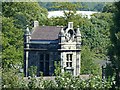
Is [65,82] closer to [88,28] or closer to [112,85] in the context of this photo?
[112,85]

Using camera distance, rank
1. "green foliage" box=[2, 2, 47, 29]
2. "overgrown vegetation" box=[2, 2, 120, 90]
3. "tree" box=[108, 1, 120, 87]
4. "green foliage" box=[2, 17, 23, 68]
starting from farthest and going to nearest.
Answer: "green foliage" box=[2, 2, 47, 29]
"green foliage" box=[2, 17, 23, 68]
"overgrown vegetation" box=[2, 2, 120, 90]
"tree" box=[108, 1, 120, 87]

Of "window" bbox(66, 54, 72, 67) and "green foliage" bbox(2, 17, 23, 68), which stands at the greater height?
"green foliage" bbox(2, 17, 23, 68)

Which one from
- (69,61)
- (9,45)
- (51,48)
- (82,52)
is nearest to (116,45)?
(51,48)

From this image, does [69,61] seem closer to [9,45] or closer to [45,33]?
[45,33]

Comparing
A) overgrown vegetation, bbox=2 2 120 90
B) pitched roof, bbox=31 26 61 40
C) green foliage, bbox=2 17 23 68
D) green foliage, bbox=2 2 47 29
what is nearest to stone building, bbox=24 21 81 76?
pitched roof, bbox=31 26 61 40

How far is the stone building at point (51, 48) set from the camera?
17641 mm

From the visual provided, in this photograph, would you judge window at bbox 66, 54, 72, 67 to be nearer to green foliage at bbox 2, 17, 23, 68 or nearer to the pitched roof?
the pitched roof

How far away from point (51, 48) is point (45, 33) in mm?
515

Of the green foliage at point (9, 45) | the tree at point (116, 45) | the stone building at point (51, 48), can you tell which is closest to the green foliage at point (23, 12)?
the green foliage at point (9, 45)

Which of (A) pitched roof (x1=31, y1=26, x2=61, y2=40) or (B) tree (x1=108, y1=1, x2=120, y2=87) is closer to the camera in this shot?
(B) tree (x1=108, y1=1, x2=120, y2=87)

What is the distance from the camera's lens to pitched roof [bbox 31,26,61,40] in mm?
17641

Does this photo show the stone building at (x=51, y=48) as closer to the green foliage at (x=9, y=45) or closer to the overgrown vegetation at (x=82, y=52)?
the overgrown vegetation at (x=82, y=52)

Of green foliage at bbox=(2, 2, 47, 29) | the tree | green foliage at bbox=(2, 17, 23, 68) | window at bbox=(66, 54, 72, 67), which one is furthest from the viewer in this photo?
green foliage at bbox=(2, 2, 47, 29)

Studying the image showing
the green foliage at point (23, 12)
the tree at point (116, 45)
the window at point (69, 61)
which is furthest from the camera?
the green foliage at point (23, 12)
